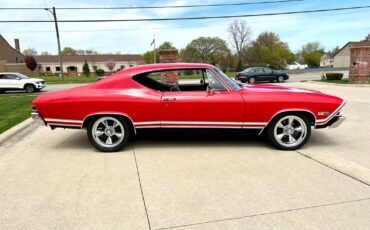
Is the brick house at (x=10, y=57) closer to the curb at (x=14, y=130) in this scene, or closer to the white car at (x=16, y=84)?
the white car at (x=16, y=84)

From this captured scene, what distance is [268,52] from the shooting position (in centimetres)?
6894

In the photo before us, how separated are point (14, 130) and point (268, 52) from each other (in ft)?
223

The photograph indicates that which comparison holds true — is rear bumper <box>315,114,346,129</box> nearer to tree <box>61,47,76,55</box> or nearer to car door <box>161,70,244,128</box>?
car door <box>161,70,244,128</box>

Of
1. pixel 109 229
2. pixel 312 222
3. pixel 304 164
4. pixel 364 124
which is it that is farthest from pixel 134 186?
pixel 364 124

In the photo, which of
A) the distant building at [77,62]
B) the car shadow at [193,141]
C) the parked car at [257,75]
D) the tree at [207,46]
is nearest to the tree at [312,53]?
the tree at [207,46]

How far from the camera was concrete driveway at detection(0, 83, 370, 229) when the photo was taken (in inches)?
117

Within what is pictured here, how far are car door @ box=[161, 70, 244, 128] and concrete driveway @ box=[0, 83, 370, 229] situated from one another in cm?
48

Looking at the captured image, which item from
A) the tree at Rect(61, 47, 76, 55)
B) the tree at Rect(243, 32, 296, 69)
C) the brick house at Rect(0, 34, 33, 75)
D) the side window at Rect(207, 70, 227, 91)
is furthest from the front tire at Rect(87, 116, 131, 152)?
the tree at Rect(61, 47, 76, 55)

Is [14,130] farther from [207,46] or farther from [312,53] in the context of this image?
[312,53]

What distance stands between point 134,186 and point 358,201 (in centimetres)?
254

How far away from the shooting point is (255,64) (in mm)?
64750

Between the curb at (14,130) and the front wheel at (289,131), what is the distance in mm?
4950

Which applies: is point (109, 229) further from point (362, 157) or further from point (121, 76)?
point (362, 157)

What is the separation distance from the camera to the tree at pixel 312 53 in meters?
95.9
